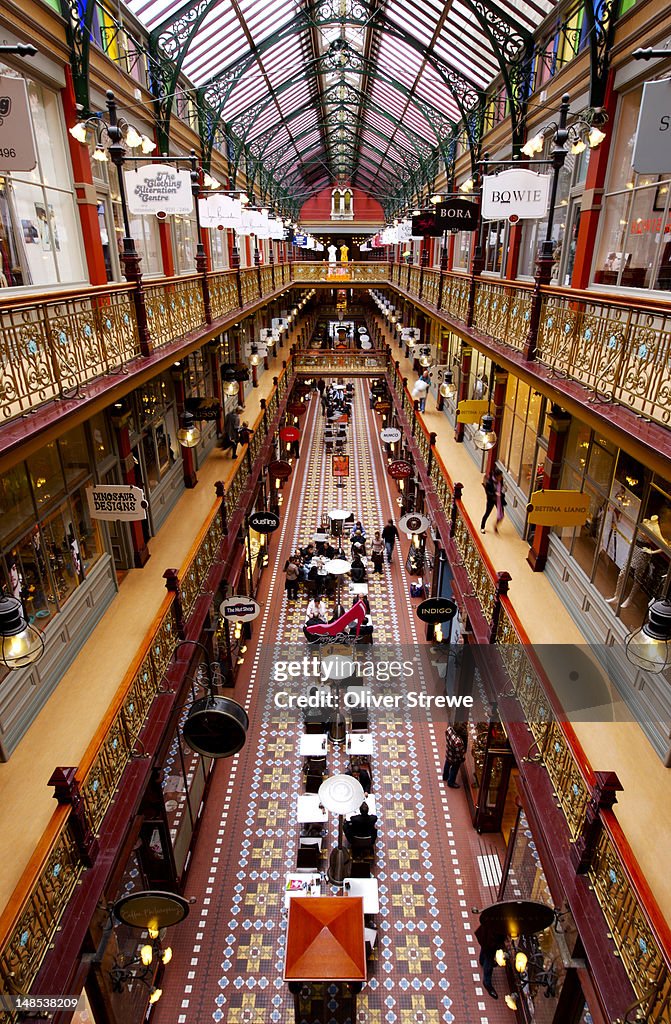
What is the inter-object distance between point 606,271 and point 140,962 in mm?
Answer: 11010

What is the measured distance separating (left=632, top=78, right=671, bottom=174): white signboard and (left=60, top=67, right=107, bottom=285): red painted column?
773 centimetres

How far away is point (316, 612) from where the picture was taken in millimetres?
14766

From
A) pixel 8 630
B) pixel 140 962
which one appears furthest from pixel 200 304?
pixel 140 962

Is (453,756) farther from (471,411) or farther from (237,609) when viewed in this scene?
(471,411)

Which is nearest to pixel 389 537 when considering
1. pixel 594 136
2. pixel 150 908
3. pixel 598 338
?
pixel 598 338

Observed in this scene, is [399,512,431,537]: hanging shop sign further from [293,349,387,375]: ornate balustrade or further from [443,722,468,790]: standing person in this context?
[293,349,387,375]: ornate balustrade

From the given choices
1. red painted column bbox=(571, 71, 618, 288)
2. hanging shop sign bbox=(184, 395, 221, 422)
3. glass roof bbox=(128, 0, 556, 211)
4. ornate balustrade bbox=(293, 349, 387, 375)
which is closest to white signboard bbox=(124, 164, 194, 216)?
hanging shop sign bbox=(184, 395, 221, 422)

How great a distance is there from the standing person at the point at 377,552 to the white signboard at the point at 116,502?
10660 millimetres

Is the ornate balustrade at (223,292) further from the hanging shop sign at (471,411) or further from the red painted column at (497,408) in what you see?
the red painted column at (497,408)

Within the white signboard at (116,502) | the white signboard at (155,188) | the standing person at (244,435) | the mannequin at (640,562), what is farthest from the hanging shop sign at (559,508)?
the standing person at (244,435)

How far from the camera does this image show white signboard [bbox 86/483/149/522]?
7.36 meters

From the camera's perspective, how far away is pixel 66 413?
5.32 m

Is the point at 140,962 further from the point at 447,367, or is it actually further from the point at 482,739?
the point at 447,367

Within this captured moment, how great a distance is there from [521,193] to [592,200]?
1144 mm
